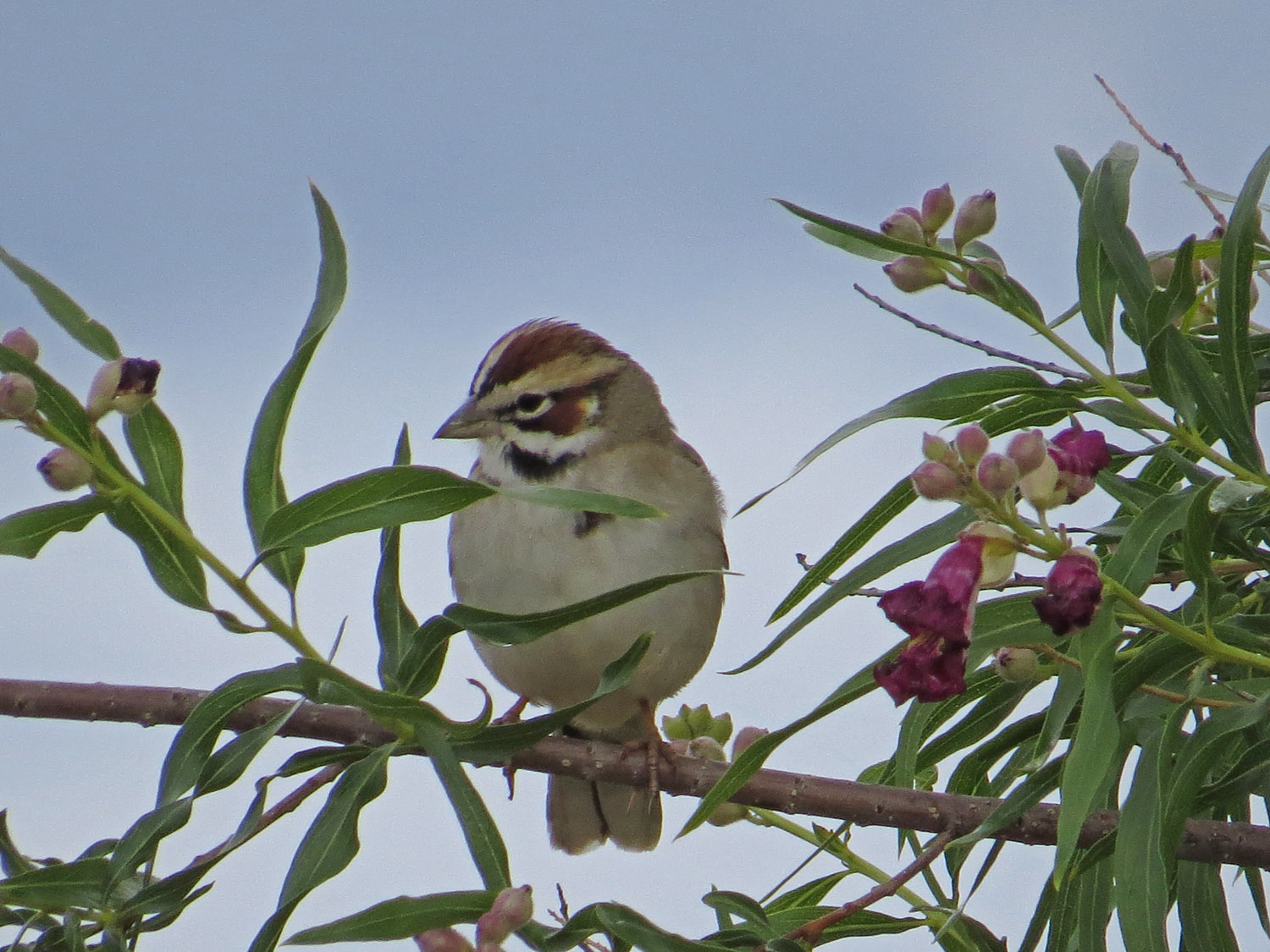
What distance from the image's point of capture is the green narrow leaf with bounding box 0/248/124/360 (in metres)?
1.81

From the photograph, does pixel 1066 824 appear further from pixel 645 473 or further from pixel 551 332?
pixel 551 332

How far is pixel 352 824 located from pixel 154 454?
498 mm

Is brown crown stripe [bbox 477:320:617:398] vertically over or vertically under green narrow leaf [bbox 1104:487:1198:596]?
over

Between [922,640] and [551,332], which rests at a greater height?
[551,332]

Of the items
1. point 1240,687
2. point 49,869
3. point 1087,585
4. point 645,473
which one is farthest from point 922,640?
point 645,473

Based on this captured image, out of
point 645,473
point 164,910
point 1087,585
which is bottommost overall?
point 1087,585

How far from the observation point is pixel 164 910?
1.91 meters

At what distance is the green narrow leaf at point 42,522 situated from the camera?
5.75 ft

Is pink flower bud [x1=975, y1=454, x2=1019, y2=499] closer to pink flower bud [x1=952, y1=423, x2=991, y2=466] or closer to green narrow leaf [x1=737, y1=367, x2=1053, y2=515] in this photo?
pink flower bud [x1=952, y1=423, x2=991, y2=466]

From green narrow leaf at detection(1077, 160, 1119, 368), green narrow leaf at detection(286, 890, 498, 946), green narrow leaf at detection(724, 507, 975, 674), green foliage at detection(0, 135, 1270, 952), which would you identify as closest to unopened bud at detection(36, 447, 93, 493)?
green foliage at detection(0, 135, 1270, 952)

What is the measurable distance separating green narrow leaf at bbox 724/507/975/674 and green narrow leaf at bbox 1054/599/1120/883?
8.4 inches

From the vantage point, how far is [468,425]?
326cm

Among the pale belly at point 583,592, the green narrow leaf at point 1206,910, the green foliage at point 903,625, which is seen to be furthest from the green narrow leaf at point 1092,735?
the pale belly at point 583,592

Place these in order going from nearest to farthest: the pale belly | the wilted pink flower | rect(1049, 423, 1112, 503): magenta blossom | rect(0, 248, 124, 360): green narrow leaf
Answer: the wilted pink flower < rect(1049, 423, 1112, 503): magenta blossom < rect(0, 248, 124, 360): green narrow leaf < the pale belly
